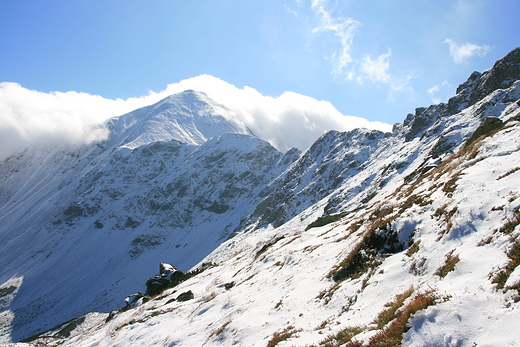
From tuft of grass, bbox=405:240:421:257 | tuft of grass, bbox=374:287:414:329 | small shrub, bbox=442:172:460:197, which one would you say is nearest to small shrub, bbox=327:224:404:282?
tuft of grass, bbox=405:240:421:257

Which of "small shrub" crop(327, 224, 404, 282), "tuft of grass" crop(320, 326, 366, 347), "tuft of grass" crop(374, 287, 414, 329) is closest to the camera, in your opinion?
"tuft of grass" crop(374, 287, 414, 329)

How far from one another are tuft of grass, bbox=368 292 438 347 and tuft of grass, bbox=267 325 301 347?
349 centimetres

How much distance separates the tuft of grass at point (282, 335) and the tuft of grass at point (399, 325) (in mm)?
3494

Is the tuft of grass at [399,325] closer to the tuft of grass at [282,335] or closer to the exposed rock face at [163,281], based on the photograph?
the tuft of grass at [282,335]

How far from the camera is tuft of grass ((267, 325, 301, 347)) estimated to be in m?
9.49

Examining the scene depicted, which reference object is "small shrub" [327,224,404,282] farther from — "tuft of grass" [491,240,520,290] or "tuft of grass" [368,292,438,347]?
"tuft of grass" [491,240,520,290]

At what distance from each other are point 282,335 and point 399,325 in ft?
14.5

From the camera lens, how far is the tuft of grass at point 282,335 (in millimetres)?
9492

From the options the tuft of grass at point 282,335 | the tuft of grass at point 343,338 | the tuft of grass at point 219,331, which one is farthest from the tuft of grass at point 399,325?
the tuft of grass at point 219,331

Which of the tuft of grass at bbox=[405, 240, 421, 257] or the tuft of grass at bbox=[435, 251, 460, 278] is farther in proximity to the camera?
the tuft of grass at bbox=[405, 240, 421, 257]

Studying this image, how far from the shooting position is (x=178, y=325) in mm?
17266

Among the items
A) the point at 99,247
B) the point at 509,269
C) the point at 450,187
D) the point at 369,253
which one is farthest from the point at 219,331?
the point at 99,247

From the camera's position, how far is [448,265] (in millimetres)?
8156

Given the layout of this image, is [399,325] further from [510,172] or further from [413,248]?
[510,172]
